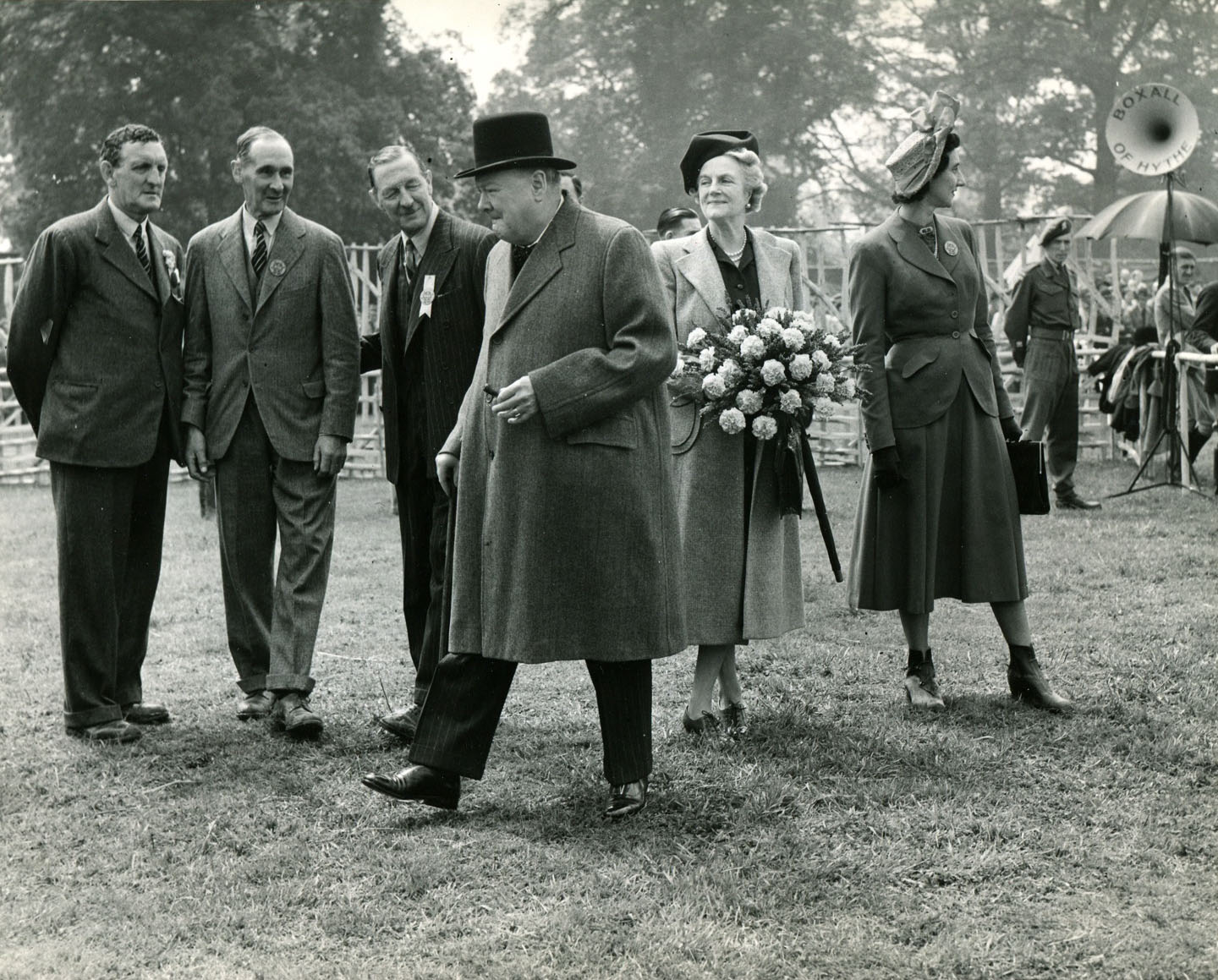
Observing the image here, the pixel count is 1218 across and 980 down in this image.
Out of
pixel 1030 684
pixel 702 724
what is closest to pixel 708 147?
pixel 702 724

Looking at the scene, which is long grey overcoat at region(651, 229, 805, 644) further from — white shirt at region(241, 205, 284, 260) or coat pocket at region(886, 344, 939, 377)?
white shirt at region(241, 205, 284, 260)

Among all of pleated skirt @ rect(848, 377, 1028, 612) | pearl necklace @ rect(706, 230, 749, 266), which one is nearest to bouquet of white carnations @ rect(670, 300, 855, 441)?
pearl necklace @ rect(706, 230, 749, 266)

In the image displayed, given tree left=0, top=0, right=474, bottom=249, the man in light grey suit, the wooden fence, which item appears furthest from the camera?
tree left=0, top=0, right=474, bottom=249

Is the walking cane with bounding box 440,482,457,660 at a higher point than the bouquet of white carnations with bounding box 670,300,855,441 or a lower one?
lower

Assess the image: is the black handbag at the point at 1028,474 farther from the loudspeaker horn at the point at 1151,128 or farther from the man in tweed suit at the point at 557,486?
the loudspeaker horn at the point at 1151,128

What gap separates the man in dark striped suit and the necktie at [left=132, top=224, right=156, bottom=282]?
1.03 metres

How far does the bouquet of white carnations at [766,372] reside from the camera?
17.1 feet

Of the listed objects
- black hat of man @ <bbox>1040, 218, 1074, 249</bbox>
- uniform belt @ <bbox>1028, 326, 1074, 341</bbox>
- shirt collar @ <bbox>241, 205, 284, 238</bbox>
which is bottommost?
uniform belt @ <bbox>1028, 326, 1074, 341</bbox>

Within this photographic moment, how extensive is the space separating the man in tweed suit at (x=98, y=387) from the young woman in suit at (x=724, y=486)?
2.18 metres

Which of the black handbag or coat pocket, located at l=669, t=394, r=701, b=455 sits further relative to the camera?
the black handbag

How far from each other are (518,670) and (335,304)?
6.57ft

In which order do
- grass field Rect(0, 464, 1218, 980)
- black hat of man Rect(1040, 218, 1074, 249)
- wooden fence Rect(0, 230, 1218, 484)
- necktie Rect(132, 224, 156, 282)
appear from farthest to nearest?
wooden fence Rect(0, 230, 1218, 484)
black hat of man Rect(1040, 218, 1074, 249)
necktie Rect(132, 224, 156, 282)
grass field Rect(0, 464, 1218, 980)

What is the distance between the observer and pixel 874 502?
587cm

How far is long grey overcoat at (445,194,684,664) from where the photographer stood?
4.32 meters
